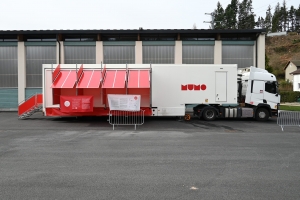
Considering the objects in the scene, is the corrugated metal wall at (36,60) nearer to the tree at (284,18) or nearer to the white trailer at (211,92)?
the white trailer at (211,92)

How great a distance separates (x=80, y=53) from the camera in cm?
2755

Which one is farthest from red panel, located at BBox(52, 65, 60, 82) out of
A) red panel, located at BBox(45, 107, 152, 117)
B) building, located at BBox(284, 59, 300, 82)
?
building, located at BBox(284, 59, 300, 82)

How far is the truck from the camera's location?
57.9 ft

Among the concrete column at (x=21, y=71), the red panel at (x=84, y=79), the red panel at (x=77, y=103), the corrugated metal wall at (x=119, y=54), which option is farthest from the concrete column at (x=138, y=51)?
the red panel at (x=77, y=103)

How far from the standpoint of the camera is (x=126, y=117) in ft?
60.2

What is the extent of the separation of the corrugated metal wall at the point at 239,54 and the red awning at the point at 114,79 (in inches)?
522

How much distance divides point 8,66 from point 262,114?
74.2 feet

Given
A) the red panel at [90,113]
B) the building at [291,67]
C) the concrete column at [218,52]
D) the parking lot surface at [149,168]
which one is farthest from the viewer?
the building at [291,67]

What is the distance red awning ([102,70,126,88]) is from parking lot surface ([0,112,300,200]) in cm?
576

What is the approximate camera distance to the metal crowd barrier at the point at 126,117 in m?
16.9

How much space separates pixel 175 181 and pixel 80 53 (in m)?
23.4

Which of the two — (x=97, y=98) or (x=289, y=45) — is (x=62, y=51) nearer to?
(x=97, y=98)

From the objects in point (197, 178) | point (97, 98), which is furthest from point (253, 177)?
point (97, 98)

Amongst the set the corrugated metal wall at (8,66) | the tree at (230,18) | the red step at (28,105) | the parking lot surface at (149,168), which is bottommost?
the parking lot surface at (149,168)
